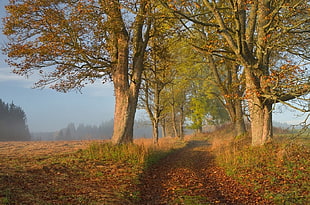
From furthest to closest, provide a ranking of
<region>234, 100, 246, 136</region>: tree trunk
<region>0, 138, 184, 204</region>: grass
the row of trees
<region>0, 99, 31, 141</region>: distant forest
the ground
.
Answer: <region>0, 99, 31, 141</region>: distant forest
<region>234, 100, 246, 136</region>: tree trunk
the row of trees
the ground
<region>0, 138, 184, 204</region>: grass

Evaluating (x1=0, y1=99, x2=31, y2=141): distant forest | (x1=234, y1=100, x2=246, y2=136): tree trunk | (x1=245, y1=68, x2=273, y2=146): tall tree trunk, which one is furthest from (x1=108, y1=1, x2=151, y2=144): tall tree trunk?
(x1=0, y1=99, x2=31, y2=141): distant forest

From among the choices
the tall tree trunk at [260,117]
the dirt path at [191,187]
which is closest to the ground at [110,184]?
the dirt path at [191,187]

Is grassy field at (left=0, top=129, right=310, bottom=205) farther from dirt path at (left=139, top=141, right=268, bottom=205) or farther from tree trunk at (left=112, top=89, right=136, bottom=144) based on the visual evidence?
tree trunk at (left=112, top=89, right=136, bottom=144)

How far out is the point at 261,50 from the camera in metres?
11.0

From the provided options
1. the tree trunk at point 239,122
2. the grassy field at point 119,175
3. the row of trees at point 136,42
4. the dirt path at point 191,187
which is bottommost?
the dirt path at point 191,187

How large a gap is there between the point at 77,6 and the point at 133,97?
5.21 meters

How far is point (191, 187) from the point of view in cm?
748

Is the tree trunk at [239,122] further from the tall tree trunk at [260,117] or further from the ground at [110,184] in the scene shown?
the ground at [110,184]

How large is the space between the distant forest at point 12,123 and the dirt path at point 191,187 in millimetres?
80367

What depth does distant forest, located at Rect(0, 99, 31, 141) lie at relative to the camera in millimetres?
76750

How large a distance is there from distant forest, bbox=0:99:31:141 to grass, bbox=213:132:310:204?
3234 inches

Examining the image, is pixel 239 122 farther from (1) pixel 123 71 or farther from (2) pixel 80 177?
(2) pixel 80 177

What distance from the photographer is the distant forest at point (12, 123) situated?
76750mm

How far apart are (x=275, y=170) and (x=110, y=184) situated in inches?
223
